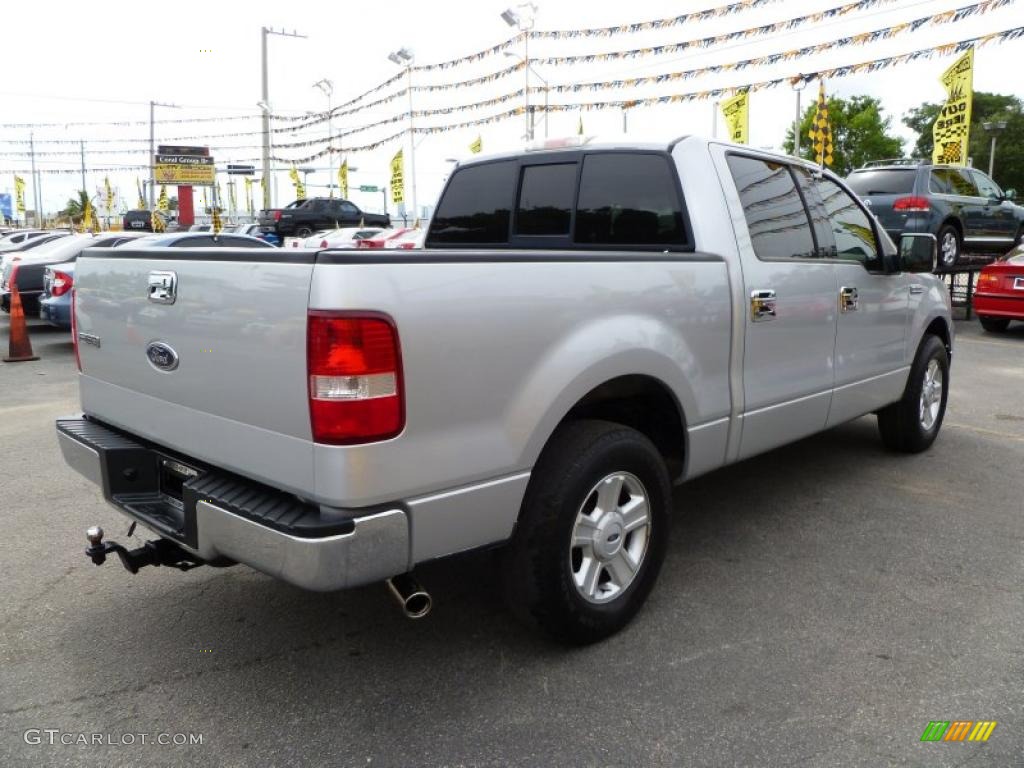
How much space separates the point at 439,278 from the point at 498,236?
6.84ft

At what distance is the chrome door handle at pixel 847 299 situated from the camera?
4.20m

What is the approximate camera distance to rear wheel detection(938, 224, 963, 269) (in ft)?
40.3

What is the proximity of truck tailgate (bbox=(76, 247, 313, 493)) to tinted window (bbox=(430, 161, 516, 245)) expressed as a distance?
1924mm

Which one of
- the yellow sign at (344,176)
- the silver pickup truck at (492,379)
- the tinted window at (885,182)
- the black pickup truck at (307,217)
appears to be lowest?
the silver pickup truck at (492,379)

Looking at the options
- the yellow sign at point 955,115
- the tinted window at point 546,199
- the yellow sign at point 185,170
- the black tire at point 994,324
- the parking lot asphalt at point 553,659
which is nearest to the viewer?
the parking lot asphalt at point 553,659

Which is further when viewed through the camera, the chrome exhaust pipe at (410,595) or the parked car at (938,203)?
the parked car at (938,203)

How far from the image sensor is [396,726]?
2484 millimetres

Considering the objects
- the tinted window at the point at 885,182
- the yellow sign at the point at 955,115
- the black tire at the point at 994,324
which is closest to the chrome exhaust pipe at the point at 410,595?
the tinted window at the point at 885,182

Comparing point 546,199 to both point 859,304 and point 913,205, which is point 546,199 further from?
point 913,205

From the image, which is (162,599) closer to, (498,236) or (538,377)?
(538,377)

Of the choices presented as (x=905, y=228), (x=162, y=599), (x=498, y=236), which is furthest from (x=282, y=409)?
(x=905, y=228)

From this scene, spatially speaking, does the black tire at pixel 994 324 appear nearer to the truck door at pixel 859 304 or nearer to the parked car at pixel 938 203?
the parked car at pixel 938 203

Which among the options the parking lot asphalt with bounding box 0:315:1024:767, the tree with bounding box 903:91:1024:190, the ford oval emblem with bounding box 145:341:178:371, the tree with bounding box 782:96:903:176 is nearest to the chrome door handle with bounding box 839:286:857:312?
the parking lot asphalt with bounding box 0:315:1024:767

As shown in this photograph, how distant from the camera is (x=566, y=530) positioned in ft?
8.76
